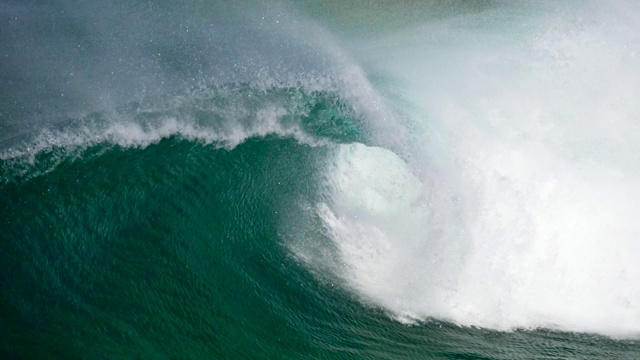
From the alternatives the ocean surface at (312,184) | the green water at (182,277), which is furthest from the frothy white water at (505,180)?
the green water at (182,277)

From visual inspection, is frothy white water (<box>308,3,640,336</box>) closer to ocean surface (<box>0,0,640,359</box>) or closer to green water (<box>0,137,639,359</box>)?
ocean surface (<box>0,0,640,359</box>)

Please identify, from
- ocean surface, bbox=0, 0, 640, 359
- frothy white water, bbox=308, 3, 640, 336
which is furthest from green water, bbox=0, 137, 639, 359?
frothy white water, bbox=308, 3, 640, 336

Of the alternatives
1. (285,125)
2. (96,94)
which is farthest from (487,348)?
(96,94)

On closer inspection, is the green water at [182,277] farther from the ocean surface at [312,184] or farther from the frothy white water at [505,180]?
the frothy white water at [505,180]

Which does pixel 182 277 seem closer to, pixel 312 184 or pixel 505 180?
pixel 312 184

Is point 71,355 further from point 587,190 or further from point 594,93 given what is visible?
point 594,93
